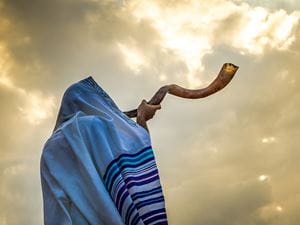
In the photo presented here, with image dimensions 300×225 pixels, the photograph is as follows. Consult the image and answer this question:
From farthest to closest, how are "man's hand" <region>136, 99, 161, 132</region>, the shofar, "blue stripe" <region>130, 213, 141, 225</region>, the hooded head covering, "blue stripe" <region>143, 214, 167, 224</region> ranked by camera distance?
the shofar → "man's hand" <region>136, 99, 161, 132</region> → the hooded head covering → "blue stripe" <region>143, 214, 167, 224</region> → "blue stripe" <region>130, 213, 141, 225</region>

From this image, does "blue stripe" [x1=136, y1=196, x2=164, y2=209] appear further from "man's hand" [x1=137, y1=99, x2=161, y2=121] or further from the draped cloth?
"man's hand" [x1=137, y1=99, x2=161, y2=121]

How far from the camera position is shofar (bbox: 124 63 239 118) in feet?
14.0

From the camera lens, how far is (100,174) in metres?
3.42

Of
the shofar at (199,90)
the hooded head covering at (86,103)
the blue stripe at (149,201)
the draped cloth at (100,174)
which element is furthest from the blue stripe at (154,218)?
the shofar at (199,90)

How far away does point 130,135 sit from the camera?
147 inches

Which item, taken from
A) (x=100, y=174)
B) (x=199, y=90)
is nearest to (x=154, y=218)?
(x=100, y=174)

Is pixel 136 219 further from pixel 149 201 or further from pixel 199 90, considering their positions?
pixel 199 90

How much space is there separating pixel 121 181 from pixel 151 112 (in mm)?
930

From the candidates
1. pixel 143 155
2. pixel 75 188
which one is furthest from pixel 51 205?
pixel 143 155

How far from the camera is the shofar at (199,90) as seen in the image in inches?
167

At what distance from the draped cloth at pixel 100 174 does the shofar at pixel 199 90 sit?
503mm

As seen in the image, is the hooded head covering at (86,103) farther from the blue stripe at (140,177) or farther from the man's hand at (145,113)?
the blue stripe at (140,177)

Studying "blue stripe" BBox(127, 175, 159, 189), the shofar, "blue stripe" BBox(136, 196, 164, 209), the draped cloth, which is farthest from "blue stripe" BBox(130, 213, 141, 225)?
the shofar

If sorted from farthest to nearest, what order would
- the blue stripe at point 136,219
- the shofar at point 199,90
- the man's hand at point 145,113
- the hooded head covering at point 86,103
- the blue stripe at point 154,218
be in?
the shofar at point 199,90
the man's hand at point 145,113
the hooded head covering at point 86,103
the blue stripe at point 154,218
the blue stripe at point 136,219
